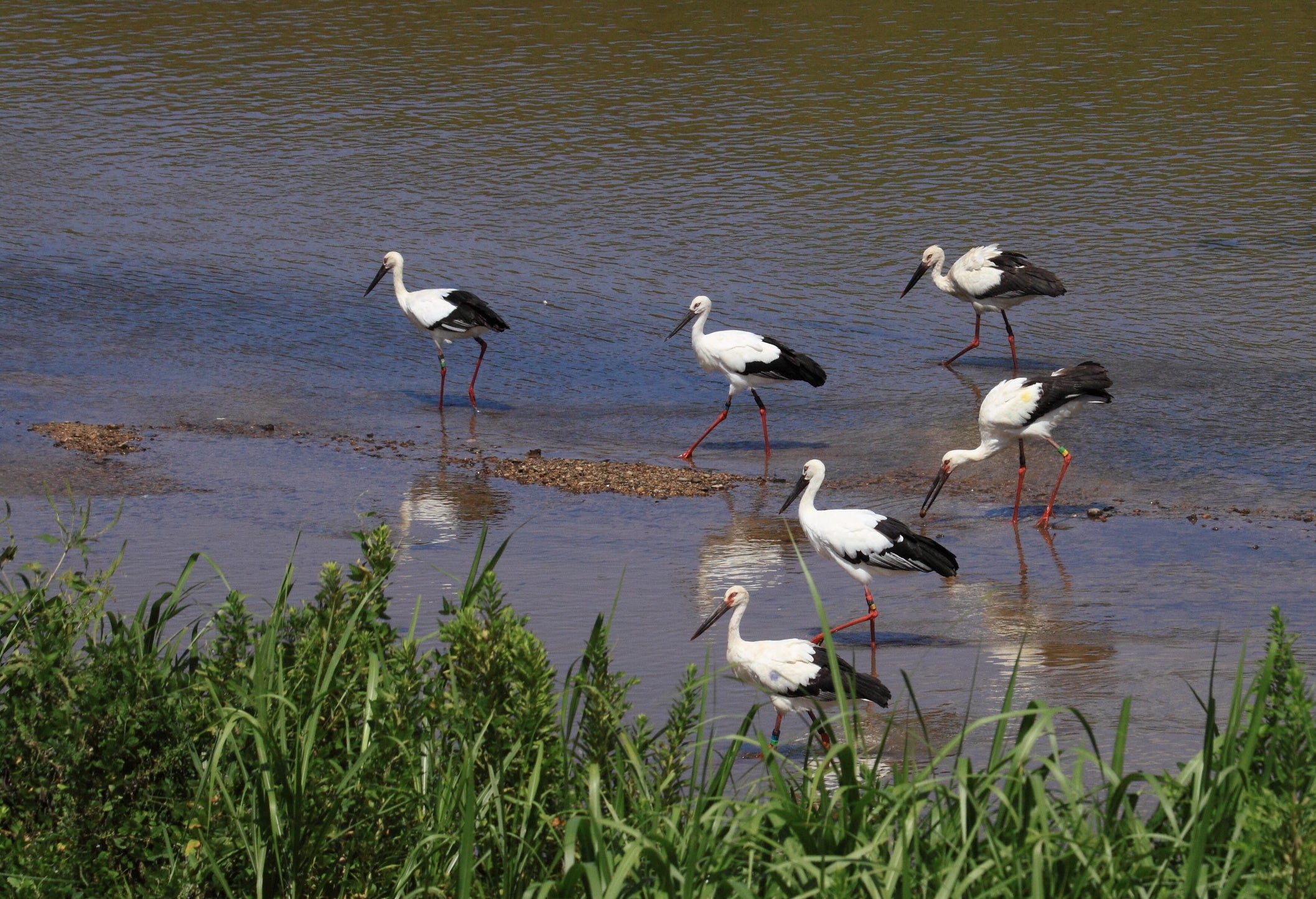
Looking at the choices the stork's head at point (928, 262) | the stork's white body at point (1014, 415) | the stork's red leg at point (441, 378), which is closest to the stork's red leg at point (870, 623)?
the stork's white body at point (1014, 415)

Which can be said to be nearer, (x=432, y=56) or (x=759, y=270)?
(x=759, y=270)

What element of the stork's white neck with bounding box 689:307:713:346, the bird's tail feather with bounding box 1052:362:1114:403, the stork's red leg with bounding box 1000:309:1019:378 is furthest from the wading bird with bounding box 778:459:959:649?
the stork's red leg with bounding box 1000:309:1019:378

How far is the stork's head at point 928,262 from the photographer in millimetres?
15531

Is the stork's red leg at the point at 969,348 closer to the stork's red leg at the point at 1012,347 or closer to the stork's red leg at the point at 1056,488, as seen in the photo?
the stork's red leg at the point at 1012,347

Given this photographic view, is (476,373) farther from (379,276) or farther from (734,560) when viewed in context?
(734,560)

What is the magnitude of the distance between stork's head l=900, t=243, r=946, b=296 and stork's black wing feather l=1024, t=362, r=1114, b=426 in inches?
185

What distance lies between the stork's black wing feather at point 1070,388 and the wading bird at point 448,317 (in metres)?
4.71

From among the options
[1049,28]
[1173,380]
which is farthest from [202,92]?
[1173,380]

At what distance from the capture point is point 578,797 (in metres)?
4.43

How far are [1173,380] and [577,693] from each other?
1005cm

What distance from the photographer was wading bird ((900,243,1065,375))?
47.1 ft

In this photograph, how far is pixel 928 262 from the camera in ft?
51.5

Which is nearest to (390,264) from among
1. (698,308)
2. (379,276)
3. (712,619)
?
(379,276)

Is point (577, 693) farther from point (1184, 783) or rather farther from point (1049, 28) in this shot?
point (1049, 28)
